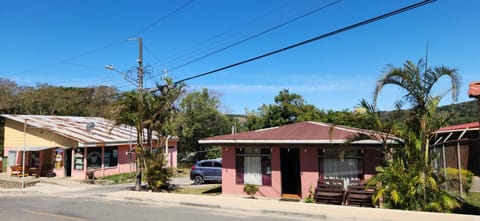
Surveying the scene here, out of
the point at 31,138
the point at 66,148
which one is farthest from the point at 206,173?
the point at 31,138

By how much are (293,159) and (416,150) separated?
18.1 feet

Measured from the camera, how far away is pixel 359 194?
40.7 ft

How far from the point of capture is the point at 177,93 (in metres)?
18.3

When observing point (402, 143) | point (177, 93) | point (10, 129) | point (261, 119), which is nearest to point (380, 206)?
point (402, 143)

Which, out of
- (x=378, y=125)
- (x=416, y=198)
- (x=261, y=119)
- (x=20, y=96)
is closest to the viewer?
(x=416, y=198)

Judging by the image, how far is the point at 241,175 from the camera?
50.2 feet

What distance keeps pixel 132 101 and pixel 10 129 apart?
18.0 m

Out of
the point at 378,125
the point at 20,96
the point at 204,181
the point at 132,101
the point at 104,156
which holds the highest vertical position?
the point at 20,96

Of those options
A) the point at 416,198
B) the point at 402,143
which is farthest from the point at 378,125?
the point at 416,198

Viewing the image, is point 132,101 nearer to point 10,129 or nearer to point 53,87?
point 10,129

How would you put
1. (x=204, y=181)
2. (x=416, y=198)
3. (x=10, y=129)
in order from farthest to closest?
(x=10, y=129) < (x=204, y=181) < (x=416, y=198)

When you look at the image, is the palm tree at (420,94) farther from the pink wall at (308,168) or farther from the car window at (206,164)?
the car window at (206,164)

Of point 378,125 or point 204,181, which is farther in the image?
point 204,181

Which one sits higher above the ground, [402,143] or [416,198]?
[402,143]
